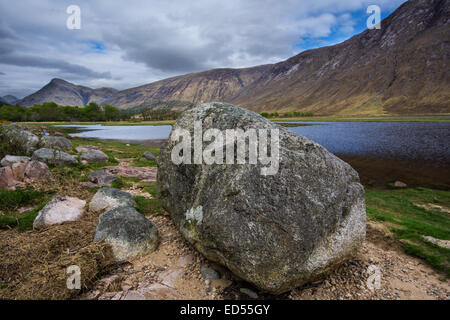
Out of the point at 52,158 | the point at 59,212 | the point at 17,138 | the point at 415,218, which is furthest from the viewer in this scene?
the point at 17,138

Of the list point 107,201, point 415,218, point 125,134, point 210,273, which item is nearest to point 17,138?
point 107,201

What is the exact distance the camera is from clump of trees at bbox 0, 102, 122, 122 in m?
109

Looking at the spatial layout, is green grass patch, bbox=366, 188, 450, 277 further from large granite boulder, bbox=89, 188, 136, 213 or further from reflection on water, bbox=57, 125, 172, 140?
reflection on water, bbox=57, 125, 172, 140

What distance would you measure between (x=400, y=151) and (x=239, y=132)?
1410 inches

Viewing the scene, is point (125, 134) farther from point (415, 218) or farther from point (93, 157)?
point (415, 218)

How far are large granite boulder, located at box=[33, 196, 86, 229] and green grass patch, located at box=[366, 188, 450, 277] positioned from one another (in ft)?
38.1

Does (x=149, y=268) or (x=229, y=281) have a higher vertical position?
(x=149, y=268)

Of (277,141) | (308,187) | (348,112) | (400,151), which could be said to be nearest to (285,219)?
(308,187)

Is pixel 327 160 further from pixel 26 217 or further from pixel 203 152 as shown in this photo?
pixel 26 217

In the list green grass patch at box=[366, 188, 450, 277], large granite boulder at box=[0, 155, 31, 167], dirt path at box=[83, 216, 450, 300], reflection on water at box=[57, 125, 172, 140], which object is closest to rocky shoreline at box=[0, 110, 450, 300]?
dirt path at box=[83, 216, 450, 300]

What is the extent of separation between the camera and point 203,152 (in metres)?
6.43

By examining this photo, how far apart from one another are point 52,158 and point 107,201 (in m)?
8.58

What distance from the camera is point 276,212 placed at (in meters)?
4.97

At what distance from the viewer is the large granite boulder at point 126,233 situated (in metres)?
6.18
